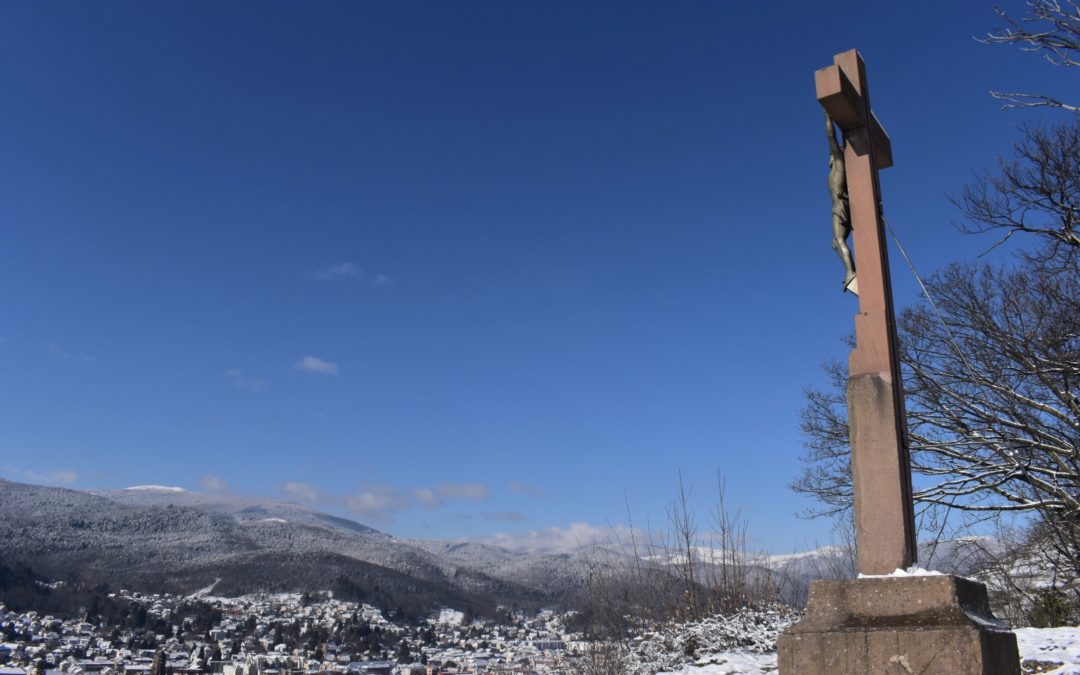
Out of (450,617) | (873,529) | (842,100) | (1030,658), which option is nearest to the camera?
(873,529)

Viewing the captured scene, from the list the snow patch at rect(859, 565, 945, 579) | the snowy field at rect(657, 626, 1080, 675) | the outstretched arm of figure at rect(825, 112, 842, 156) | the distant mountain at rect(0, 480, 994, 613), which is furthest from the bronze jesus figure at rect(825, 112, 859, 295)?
the distant mountain at rect(0, 480, 994, 613)

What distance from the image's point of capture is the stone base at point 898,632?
405 cm

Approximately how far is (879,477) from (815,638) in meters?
1.06

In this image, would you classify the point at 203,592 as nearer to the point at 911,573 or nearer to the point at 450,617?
the point at 450,617

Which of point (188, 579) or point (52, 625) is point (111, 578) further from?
point (52, 625)

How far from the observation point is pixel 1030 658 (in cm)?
866

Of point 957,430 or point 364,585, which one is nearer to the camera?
point 957,430

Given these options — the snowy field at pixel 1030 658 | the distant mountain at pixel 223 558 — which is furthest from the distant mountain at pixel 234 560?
the snowy field at pixel 1030 658

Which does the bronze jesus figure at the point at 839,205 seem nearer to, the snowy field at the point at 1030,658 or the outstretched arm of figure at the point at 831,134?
the outstretched arm of figure at the point at 831,134

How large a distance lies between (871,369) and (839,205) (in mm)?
1293

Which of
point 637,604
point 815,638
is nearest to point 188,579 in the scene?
point 637,604

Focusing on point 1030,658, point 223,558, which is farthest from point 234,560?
point 1030,658

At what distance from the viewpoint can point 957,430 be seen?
1468 cm

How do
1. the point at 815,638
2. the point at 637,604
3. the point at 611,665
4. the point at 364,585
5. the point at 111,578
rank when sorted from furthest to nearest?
1. the point at 111,578
2. the point at 364,585
3. the point at 637,604
4. the point at 611,665
5. the point at 815,638
